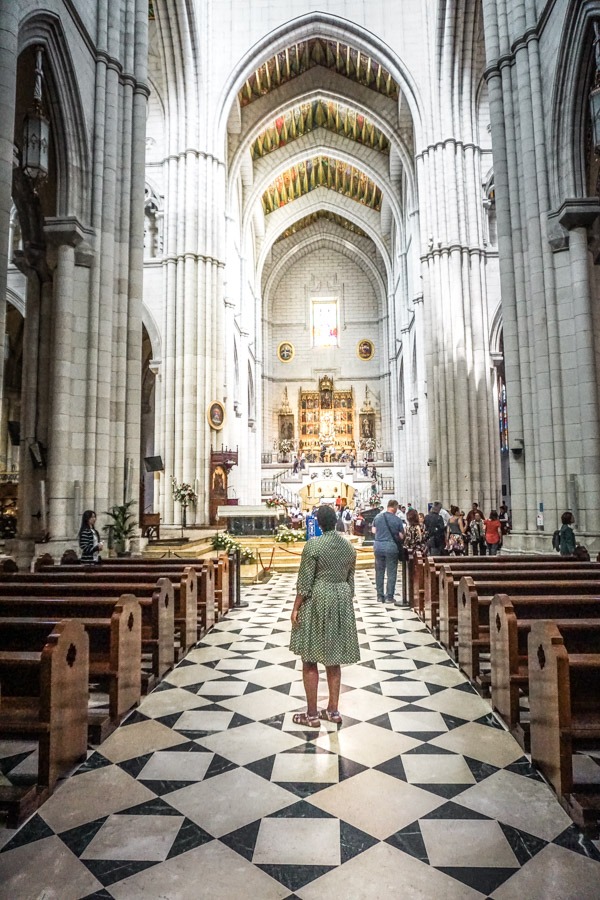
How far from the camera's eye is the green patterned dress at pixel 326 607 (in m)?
3.88

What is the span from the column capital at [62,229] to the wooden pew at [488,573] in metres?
7.14

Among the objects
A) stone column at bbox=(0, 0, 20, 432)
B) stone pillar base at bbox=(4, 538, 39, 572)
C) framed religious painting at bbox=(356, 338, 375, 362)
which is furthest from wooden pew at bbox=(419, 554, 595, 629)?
framed religious painting at bbox=(356, 338, 375, 362)

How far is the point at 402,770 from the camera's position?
10.9ft

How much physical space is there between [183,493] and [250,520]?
8.05ft

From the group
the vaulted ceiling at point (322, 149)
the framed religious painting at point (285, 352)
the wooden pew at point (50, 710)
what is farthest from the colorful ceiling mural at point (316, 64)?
the wooden pew at point (50, 710)

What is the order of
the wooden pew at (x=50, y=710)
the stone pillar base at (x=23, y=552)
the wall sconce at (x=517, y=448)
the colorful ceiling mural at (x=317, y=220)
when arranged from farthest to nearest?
the colorful ceiling mural at (x=317, y=220) → the wall sconce at (x=517, y=448) → the stone pillar base at (x=23, y=552) → the wooden pew at (x=50, y=710)

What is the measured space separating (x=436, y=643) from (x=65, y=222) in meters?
7.81

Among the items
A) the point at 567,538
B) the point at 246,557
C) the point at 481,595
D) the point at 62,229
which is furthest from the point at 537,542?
the point at 62,229

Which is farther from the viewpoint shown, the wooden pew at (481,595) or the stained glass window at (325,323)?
the stained glass window at (325,323)

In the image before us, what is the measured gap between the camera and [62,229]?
29.5 feet

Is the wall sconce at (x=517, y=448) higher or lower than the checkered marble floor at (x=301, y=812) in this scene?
higher

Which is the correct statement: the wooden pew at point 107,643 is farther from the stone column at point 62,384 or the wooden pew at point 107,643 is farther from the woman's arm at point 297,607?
the stone column at point 62,384

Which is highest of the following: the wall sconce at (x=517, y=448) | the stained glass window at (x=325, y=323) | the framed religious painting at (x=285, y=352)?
the stained glass window at (x=325, y=323)

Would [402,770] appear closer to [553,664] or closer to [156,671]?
[553,664]
